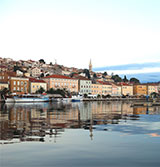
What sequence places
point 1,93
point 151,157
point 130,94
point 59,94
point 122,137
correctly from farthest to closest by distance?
point 130,94
point 59,94
point 1,93
point 122,137
point 151,157

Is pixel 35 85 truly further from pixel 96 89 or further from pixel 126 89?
pixel 126 89

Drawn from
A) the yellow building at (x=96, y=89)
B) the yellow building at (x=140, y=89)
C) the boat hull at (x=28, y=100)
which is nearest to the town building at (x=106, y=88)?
the yellow building at (x=96, y=89)

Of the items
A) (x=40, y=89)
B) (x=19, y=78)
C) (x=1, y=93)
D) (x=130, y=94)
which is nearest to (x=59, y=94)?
(x=40, y=89)

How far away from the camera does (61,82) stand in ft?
390

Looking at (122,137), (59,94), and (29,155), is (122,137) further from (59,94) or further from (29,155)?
(59,94)

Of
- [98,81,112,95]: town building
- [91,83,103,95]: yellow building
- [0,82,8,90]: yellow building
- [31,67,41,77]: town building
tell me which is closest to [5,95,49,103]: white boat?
[0,82,8,90]: yellow building

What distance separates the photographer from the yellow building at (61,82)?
378ft

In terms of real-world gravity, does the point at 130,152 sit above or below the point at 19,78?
below

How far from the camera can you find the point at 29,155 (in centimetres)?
985

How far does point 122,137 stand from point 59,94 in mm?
91417

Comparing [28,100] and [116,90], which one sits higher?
[116,90]

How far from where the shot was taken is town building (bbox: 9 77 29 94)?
316ft

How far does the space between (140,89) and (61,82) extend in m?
64.7

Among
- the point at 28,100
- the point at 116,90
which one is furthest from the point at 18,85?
the point at 116,90
